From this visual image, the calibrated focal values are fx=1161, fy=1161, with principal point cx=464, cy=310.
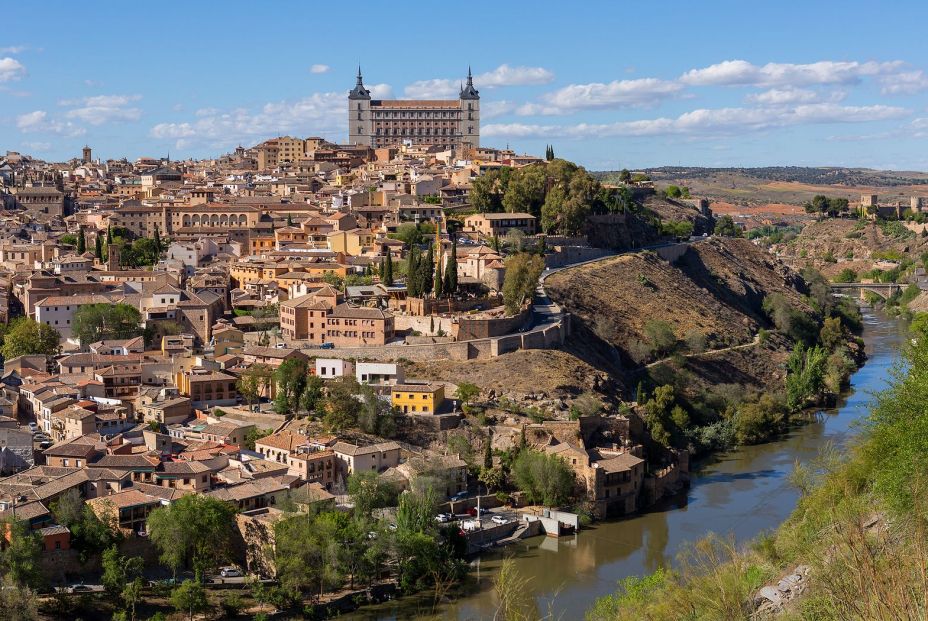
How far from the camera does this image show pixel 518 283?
35531 millimetres

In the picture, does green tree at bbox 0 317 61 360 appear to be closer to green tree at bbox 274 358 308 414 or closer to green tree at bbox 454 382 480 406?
green tree at bbox 274 358 308 414

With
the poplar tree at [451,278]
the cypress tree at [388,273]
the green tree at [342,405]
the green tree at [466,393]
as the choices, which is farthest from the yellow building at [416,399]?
the cypress tree at [388,273]

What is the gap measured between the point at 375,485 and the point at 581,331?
15147 mm

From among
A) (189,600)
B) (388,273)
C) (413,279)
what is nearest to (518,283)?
(413,279)

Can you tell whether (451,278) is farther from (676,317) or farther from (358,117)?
(358,117)

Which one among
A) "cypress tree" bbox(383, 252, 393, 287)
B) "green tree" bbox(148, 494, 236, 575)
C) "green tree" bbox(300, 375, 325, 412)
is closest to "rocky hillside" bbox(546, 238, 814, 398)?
"cypress tree" bbox(383, 252, 393, 287)

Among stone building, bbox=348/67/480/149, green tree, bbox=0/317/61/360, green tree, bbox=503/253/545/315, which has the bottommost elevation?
green tree, bbox=0/317/61/360

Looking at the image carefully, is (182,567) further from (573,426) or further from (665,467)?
(665,467)

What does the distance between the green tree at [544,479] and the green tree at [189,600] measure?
349 inches

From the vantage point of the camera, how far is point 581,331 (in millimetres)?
38125

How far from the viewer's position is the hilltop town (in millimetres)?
22047

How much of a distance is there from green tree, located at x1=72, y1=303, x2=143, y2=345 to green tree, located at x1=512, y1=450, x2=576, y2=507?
13.2 metres

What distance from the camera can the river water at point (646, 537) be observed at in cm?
2145

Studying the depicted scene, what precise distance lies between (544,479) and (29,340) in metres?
15.8
